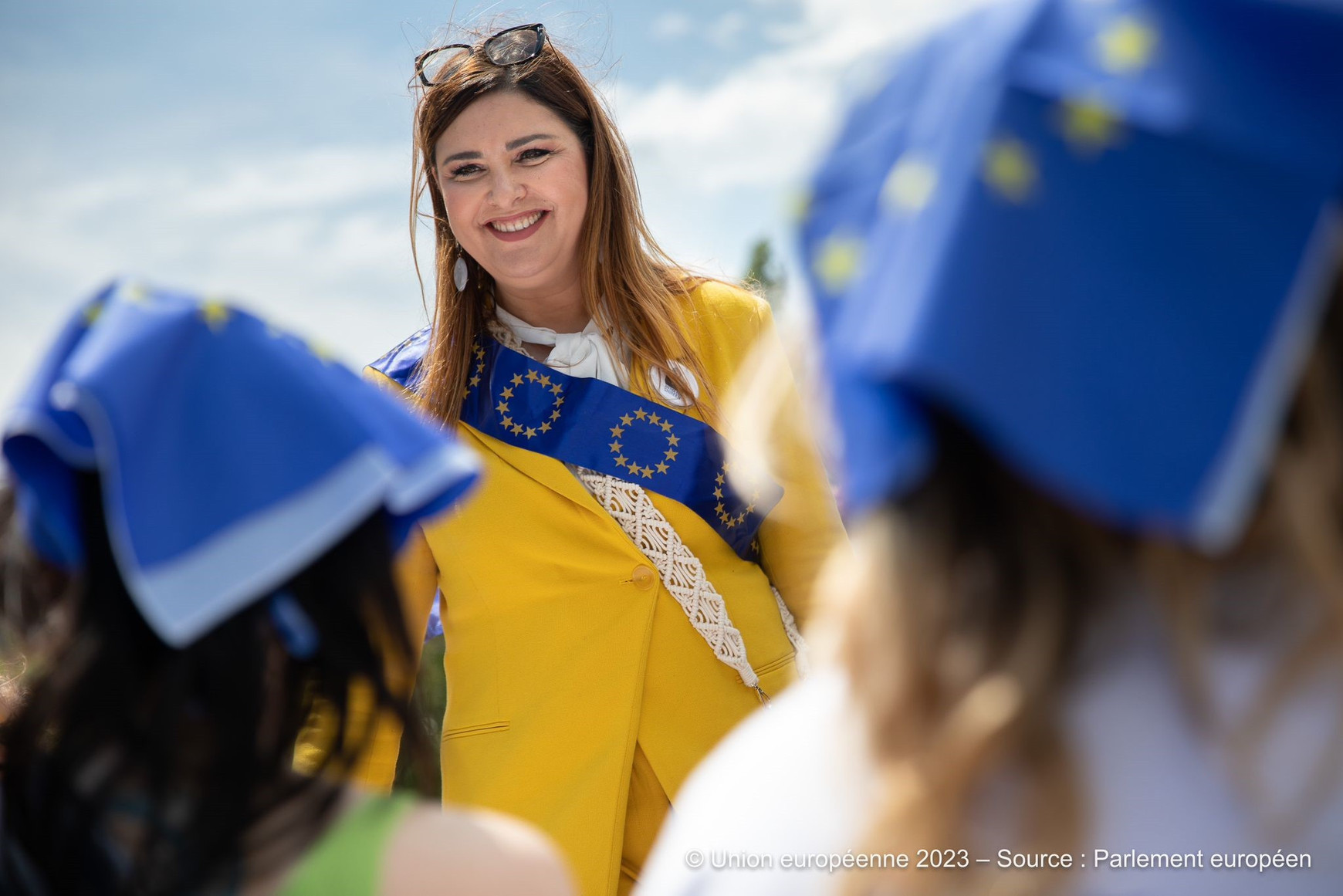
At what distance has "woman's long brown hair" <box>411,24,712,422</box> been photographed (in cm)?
272

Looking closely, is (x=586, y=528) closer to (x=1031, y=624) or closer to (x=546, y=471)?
(x=546, y=471)

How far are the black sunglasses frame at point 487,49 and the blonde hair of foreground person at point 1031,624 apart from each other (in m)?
2.23

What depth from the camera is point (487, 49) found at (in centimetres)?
281

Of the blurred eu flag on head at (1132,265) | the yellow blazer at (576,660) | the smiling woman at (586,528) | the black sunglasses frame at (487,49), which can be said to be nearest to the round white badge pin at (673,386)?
the smiling woman at (586,528)

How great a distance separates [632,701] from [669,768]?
0.16 m

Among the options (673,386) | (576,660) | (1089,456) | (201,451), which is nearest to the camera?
(1089,456)

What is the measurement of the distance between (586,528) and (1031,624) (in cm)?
186

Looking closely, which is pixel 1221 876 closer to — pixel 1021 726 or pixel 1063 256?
pixel 1021 726

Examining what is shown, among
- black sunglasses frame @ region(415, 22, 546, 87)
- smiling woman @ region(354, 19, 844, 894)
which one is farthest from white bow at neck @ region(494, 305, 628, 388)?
black sunglasses frame @ region(415, 22, 546, 87)

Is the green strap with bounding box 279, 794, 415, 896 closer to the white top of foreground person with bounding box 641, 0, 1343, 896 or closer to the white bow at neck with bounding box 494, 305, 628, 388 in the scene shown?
the white top of foreground person with bounding box 641, 0, 1343, 896

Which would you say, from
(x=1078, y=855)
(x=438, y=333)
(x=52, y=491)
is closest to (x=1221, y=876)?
(x=1078, y=855)

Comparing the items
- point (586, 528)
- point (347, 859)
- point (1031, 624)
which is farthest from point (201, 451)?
point (586, 528)

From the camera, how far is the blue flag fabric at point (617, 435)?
2.61 meters

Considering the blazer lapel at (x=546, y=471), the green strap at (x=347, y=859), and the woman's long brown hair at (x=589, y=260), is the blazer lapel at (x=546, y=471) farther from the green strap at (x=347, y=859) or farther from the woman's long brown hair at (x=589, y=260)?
the green strap at (x=347, y=859)
